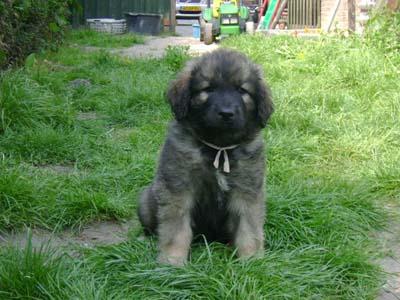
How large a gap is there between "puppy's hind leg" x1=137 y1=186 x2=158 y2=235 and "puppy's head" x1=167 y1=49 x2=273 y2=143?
0.44 m

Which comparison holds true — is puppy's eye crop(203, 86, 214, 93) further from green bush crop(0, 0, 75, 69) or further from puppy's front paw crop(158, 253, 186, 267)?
green bush crop(0, 0, 75, 69)

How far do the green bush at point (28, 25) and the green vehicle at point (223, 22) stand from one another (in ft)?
17.6

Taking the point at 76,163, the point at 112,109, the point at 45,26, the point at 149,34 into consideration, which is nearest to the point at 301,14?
the point at 149,34

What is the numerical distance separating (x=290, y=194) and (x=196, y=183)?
1000 mm

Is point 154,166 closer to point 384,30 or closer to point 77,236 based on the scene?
point 77,236

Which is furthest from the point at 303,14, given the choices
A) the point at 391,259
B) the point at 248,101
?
the point at 248,101

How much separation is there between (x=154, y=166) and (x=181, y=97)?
152cm

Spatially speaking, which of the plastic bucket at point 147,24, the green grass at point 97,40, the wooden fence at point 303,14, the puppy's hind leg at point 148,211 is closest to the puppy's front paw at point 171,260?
the puppy's hind leg at point 148,211

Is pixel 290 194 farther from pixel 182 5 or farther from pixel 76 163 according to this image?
pixel 182 5

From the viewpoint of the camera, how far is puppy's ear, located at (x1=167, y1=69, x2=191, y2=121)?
2.97m

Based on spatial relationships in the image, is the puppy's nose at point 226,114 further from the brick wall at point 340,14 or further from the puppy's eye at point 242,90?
the brick wall at point 340,14

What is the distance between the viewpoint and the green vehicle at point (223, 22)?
14.1m

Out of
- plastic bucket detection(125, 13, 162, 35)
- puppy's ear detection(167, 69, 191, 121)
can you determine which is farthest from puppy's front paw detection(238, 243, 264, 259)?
plastic bucket detection(125, 13, 162, 35)

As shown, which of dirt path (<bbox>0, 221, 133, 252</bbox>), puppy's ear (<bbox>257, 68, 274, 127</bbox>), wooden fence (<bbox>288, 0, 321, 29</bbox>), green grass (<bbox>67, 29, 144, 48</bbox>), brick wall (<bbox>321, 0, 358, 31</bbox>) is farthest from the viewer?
wooden fence (<bbox>288, 0, 321, 29</bbox>)
